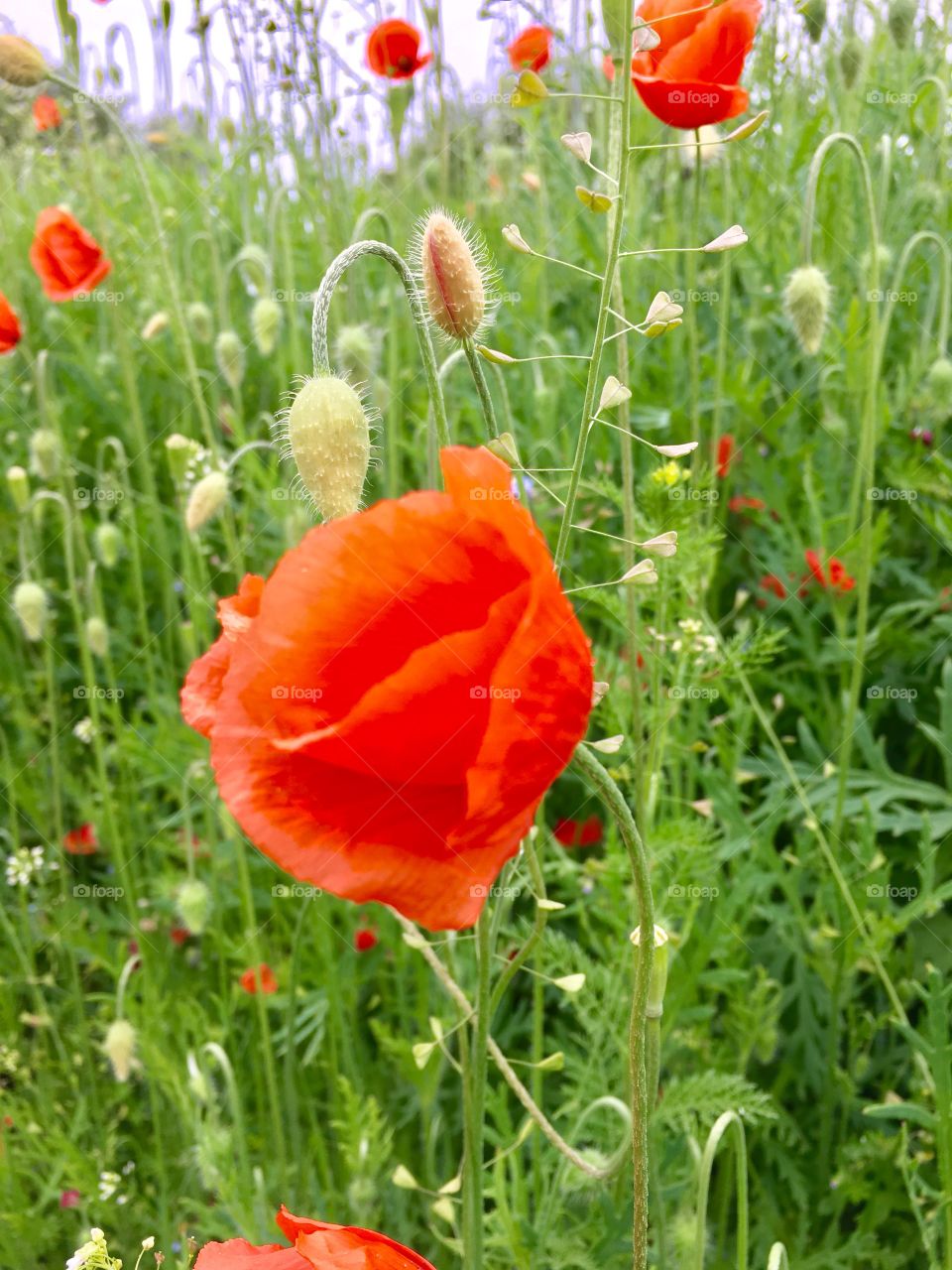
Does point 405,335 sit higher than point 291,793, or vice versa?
point 291,793

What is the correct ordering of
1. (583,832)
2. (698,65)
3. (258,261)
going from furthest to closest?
(258,261), (583,832), (698,65)

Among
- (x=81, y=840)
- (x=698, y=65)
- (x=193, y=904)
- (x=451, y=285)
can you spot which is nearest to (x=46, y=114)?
(x=81, y=840)

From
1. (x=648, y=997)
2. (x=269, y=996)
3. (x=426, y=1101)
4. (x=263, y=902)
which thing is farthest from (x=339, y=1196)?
(x=648, y=997)

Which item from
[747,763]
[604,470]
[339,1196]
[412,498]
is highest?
[412,498]

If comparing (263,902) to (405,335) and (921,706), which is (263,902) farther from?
(405,335)

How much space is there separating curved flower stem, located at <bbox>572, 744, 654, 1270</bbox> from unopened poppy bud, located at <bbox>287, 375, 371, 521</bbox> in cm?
24

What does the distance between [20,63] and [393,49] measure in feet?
2.70

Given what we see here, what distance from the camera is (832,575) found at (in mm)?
1873

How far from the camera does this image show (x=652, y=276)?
288 centimetres

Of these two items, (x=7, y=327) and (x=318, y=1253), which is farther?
(x=7, y=327)

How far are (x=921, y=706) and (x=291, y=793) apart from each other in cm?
174

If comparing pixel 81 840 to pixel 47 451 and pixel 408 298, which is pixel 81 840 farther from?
pixel 408 298

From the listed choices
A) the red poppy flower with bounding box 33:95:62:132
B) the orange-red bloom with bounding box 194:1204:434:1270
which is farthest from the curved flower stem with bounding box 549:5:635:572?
the red poppy flower with bounding box 33:95:62:132

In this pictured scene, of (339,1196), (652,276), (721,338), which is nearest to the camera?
(339,1196)
